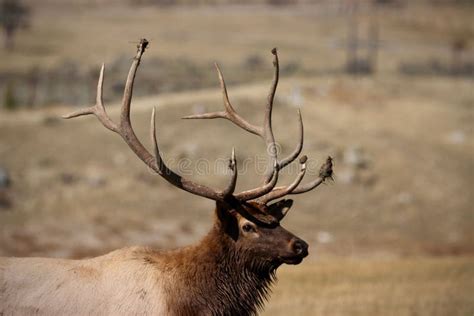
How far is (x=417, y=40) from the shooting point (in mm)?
77312

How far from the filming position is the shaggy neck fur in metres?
8.85

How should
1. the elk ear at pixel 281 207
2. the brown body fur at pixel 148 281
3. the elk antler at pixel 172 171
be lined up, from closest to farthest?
the brown body fur at pixel 148 281
the elk antler at pixel 172 171
the elk ear at pixel 281 207

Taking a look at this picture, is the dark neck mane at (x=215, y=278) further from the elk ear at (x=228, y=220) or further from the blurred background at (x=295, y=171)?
the blurred background at (x=295, y=171)

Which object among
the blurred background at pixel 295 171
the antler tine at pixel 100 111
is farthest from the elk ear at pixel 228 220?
the blurred background at pixel 295 171

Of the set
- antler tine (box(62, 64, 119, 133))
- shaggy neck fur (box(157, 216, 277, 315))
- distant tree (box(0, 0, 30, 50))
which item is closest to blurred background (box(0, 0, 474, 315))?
shaggy neck fur (box(157, 216, 277, 315))

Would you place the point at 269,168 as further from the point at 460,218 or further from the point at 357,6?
the point at 357,6

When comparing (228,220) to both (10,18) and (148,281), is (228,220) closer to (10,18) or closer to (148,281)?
(148,281)

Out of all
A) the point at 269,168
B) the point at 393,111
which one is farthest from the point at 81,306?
the point at 393,111

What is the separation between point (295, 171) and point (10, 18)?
46781 mm

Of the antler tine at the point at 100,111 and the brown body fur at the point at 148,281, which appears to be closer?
the brown body fur at the point at 148,281

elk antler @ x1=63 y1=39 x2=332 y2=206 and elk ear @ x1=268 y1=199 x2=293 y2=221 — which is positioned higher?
elk antler @ x1=63 y1=39 x2=332 y2=206

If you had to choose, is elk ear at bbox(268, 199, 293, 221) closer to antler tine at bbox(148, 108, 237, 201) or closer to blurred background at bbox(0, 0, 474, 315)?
antler tine at bbox(148, 108, 237, 201)

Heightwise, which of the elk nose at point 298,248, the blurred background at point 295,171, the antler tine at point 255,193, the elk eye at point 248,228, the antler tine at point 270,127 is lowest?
the blurred background at point 295,171

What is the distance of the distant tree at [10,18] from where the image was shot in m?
65.9
